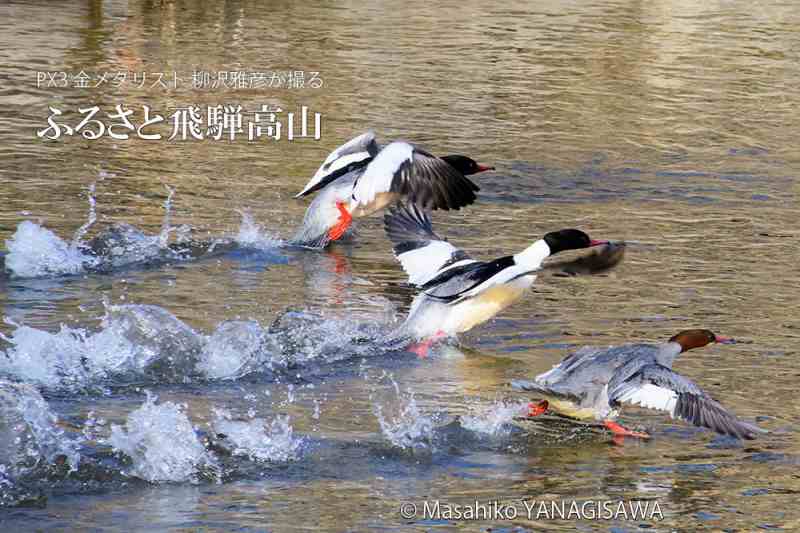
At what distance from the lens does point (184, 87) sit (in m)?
16.8

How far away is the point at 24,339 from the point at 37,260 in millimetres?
2099

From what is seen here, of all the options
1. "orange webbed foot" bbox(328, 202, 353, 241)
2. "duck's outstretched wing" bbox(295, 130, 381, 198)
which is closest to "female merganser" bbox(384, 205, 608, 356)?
"orange webbed foot" bbox(328, 202, 353, 241)

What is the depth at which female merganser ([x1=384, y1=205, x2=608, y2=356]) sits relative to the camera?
27.6 feet

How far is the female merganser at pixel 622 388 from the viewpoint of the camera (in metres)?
6.75

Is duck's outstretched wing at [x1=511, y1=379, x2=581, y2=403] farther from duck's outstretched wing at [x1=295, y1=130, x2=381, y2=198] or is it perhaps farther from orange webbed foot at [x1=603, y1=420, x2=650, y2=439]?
duck's outstretched wing at [x1=295, y1=130, x2=381, y2=198]

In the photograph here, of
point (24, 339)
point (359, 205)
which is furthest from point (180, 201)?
point (24, 339)

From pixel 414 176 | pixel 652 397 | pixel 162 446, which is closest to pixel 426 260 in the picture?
pixel 414 176

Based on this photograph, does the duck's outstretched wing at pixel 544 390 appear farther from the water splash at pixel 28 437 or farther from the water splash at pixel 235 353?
the water splash at pixel 28 437

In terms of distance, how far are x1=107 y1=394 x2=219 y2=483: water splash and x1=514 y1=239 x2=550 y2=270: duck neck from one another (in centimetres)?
256

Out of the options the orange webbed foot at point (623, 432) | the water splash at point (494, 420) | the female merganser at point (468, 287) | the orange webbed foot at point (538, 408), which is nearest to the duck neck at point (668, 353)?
the orange webbed foot at point (623, 432)

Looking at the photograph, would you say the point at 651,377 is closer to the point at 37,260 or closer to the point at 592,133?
the point at 37,260

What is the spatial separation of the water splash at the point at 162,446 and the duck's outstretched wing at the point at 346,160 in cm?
471

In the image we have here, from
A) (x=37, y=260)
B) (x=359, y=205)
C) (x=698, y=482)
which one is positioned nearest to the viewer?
(x=698, y=482)

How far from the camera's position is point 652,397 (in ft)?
22.6
